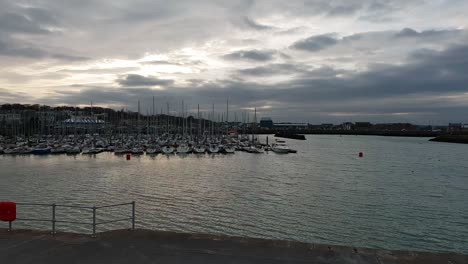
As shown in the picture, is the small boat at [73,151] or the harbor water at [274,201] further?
the small boat at [73,151]

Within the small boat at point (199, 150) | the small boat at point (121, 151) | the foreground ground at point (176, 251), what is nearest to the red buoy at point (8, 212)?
the foreground ground at point (176, 251)

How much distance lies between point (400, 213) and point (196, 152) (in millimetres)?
52572

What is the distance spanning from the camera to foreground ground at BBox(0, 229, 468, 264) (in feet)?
26.2

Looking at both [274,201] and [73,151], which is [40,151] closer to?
[73,151]

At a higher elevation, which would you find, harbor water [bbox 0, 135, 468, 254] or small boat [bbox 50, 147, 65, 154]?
small boat [bbox 50, 147, 65, 154]

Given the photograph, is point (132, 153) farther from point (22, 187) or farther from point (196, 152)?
point (22, 187)

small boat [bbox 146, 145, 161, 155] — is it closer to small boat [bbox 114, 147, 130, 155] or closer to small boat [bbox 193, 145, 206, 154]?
small boat [bbox 114, 147, 130, 155]

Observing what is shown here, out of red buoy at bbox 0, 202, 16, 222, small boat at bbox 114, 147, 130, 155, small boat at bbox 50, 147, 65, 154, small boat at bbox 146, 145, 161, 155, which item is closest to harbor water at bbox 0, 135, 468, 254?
red buoy at bbox 0, 202, 16, 222

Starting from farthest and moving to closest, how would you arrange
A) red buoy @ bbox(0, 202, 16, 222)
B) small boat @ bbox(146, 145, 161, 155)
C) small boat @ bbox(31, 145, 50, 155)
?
small boat @ bbox(146, 145, 161, 155)
small boat @ bbox(31, 145, 50, 155)
red buoy @ bbox(0, 202, 16, 222)

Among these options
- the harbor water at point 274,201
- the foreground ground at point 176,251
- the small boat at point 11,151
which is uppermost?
the foreground ground at point 176,251

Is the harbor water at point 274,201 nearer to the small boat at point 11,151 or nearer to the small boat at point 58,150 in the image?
the small boat at point 58,150

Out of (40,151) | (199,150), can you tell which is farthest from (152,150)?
(40,151)

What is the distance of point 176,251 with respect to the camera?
854cm

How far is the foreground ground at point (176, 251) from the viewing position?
26.2ft
